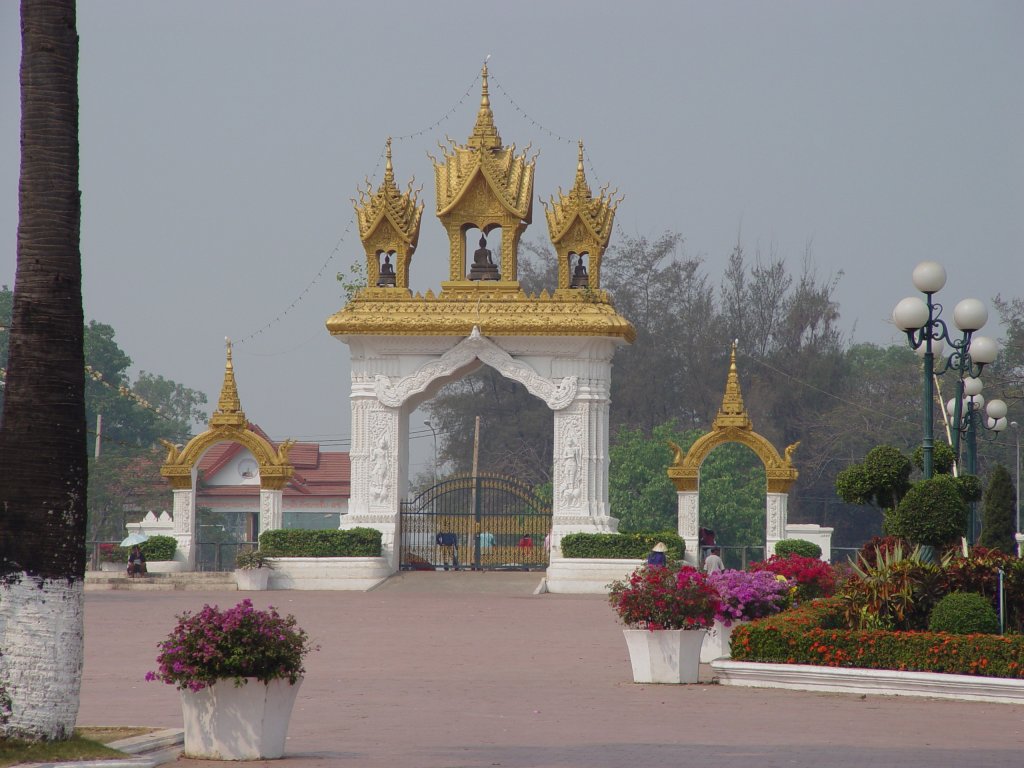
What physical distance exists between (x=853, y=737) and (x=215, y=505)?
4679cm

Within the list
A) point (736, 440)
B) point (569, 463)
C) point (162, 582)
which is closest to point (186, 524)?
point (162, 582)

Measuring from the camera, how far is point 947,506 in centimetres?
1770

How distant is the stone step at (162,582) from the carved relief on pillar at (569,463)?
6.74m

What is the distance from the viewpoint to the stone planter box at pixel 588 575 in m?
32.1

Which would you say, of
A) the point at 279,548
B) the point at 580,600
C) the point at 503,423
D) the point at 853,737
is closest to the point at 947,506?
the point at 853,737

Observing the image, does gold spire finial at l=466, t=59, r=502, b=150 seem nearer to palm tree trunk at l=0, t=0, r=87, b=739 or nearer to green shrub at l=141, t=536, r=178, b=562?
green shrub at l=141, t=536, r=178, b=562

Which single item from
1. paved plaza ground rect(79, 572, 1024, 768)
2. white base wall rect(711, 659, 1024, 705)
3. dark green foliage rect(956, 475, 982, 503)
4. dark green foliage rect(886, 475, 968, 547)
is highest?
dark green foliage rect(956, 475, 982, 503)

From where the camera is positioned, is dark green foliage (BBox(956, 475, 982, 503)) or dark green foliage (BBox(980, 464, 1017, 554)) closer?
dark green foliage (BBox(956, 475, 982, 503))

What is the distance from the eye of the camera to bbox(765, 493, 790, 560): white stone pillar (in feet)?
112

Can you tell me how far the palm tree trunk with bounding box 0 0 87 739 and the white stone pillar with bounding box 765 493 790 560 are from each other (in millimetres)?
24980

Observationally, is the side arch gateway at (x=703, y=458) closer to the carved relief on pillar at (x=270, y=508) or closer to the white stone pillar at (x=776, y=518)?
the white stone pillar at (x=776, y=518)

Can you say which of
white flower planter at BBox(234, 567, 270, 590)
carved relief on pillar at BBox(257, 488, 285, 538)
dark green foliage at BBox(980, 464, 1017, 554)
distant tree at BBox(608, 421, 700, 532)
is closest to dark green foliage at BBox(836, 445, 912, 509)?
dark green foliage at BBox(980, 464, 1017, 554)

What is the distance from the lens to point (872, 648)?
1550 centimetres

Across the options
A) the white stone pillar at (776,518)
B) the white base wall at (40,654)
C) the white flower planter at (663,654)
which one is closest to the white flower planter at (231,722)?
the white base wall at (40,654)
